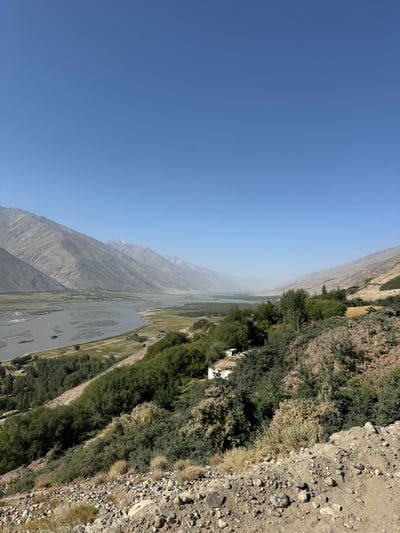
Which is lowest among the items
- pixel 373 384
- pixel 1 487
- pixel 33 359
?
pixel 33 359

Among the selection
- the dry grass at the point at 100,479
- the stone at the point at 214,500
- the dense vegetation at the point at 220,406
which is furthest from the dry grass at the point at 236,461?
the dry grass at the point at 100,479

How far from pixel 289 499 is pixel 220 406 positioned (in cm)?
534

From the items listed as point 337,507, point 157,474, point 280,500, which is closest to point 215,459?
point 157,474

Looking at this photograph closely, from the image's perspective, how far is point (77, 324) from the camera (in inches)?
4358

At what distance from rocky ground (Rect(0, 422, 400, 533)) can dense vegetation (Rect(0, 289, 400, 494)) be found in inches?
71.4

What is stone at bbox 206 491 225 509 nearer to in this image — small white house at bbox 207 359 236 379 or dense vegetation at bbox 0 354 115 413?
small white house at bbox 207 359 236 379

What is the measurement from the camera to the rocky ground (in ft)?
16.9

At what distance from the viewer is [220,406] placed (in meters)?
10.8

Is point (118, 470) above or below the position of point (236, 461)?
below

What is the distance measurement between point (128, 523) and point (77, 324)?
11524 centimetres

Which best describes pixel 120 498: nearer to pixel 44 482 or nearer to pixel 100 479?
pixel 100 479

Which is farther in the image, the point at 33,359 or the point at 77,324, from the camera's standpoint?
the point at 77,324

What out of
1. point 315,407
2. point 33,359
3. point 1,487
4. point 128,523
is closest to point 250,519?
point 128,523

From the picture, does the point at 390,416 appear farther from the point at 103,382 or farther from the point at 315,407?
the point at 103,382
